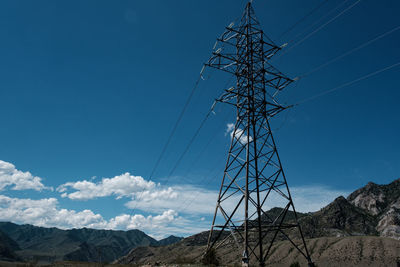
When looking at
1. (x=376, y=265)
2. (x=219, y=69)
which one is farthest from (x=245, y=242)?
(x=376, y=265)

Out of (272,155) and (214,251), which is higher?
(272,155)

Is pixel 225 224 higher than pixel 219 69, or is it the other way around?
pixel 219 69

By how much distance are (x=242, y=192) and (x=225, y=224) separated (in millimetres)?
2600

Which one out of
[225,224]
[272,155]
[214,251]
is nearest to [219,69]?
[272,155]

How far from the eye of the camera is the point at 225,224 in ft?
66.1

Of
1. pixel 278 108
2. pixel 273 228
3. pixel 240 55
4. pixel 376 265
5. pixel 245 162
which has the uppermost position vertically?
pixel 240 55

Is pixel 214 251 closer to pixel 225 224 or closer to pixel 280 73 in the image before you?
pixel 225 224

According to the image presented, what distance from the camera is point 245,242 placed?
17734mm

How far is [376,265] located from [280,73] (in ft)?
352

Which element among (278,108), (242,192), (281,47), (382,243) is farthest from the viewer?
(382,243)

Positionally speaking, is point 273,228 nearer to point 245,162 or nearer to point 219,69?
point 245,162

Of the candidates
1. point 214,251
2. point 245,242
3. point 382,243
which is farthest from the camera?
point 382,243

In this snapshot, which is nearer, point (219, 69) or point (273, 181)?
point (273, 181)

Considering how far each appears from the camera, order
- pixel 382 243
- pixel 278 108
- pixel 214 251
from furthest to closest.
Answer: pixel 382 243
pixel 278 108
pixel 214 251
